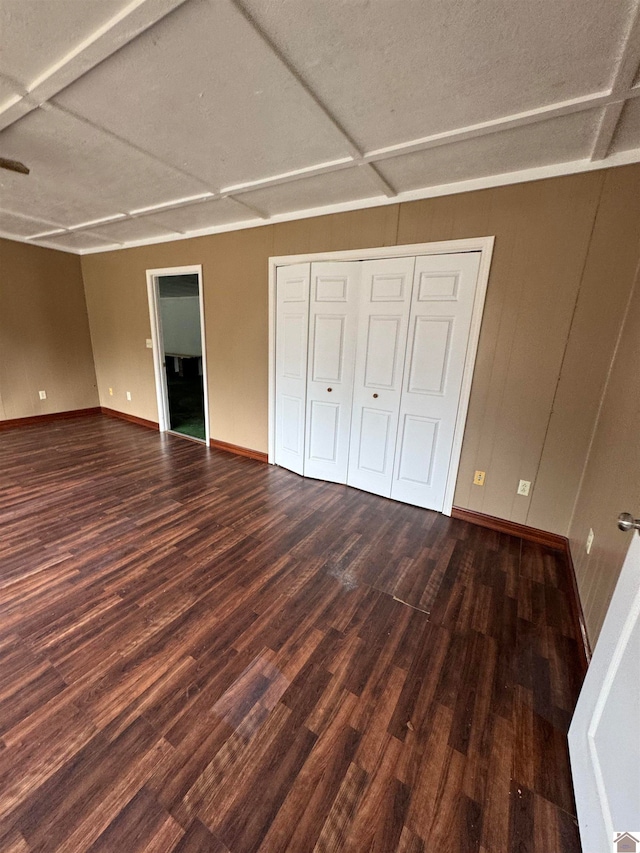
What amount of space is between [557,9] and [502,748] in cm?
253

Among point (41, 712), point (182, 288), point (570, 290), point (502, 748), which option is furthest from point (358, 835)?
point (182, 288)

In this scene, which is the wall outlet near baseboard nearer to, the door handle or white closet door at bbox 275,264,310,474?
the door handle

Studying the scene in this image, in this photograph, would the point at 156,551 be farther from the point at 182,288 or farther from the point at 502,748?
the point at 182,288

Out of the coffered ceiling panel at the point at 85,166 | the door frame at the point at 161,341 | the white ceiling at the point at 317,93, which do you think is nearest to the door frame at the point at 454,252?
the white ceiling at the point at 317,93

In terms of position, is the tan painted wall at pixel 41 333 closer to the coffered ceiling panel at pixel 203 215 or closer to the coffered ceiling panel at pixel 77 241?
the coffered ceiling panel at pixel 77 241

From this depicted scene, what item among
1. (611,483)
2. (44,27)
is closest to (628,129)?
(611,483)

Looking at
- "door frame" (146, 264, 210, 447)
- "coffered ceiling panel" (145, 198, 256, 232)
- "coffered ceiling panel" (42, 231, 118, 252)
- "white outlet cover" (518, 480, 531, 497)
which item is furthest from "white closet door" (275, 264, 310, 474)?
"coffered ceiling panel" (42, 231, 118, 252)

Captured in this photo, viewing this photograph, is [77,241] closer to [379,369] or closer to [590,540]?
[379,369]

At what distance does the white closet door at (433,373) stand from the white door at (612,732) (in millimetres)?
1672

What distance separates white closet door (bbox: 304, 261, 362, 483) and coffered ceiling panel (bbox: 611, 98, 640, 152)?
1620 millimetres

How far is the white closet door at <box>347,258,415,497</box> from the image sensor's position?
2.61 m

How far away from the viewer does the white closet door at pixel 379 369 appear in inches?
103

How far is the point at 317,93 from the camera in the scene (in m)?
1.47

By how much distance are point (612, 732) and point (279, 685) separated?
43.5 inches
